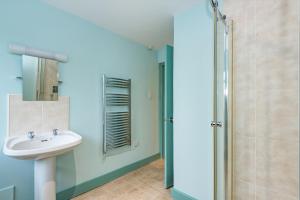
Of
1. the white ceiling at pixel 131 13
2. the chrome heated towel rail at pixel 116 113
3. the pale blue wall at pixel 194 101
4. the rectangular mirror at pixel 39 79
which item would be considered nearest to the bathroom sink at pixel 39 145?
the rectangular mirror at pixel 39 79

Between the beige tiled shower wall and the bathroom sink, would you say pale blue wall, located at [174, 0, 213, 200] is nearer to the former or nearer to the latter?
the beige tiled shower wall

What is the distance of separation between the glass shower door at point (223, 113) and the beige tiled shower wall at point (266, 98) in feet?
0.21

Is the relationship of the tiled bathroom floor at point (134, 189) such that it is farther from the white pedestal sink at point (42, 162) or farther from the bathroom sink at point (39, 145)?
the bathroom sink at point (39, 145)

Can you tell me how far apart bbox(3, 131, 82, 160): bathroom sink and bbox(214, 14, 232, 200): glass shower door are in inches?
46.0

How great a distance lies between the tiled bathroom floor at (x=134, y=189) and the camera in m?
1.95

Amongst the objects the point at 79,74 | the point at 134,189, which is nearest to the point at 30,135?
the point at 79,74

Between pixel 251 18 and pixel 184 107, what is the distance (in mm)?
985

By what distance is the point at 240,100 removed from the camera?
3.96 ft

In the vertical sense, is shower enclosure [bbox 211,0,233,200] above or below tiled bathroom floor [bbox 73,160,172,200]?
above

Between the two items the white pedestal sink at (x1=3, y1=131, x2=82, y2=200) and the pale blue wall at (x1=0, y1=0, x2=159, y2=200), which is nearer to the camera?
the white pedestal sink at (x1=3, y1=131, x2=82, y2=200)

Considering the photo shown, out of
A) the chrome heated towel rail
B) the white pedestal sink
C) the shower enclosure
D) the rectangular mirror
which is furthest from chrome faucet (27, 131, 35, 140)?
the shower enclosure

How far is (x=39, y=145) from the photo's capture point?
5.08 feet

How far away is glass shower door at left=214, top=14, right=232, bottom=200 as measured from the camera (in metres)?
1.14

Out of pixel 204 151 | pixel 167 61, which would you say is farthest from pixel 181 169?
pixel 167 61
